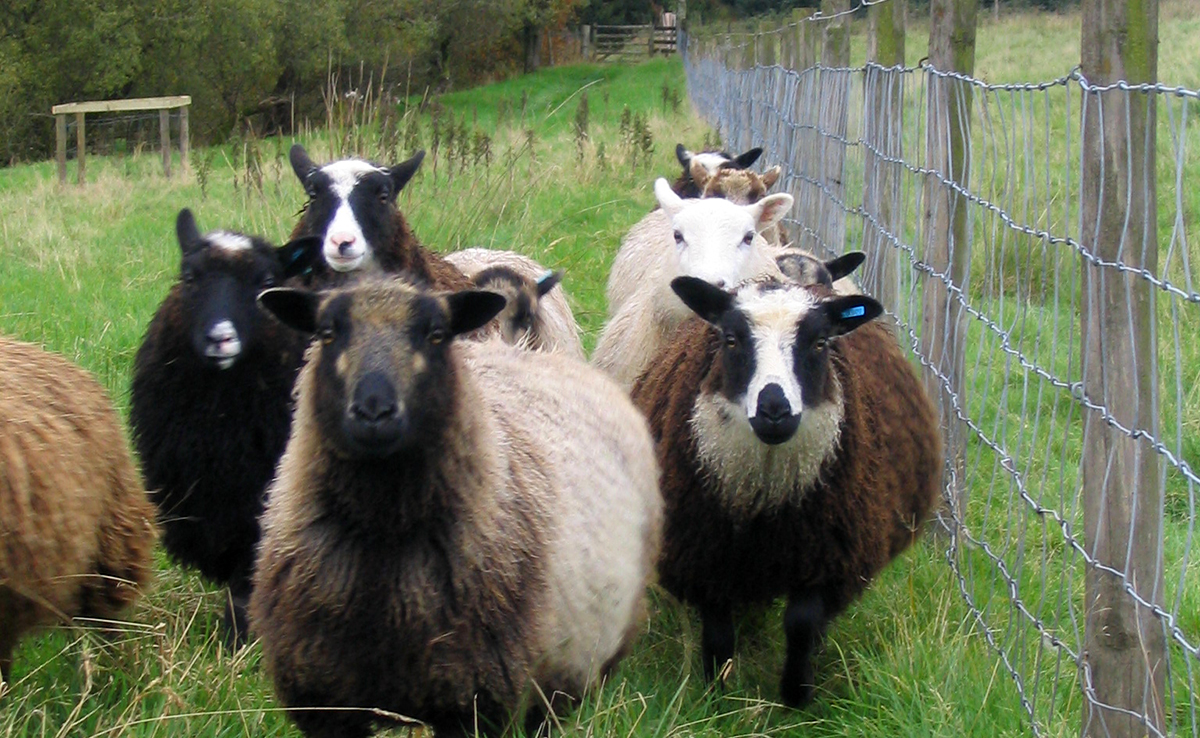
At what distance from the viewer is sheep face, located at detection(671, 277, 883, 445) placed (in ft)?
12.3

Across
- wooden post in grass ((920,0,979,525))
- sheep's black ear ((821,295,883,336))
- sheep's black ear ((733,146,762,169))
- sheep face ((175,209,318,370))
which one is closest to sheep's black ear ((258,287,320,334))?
sheep face ((175,209,318,370))

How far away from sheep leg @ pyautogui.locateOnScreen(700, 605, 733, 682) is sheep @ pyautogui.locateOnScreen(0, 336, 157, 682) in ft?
6.03

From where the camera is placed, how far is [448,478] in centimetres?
313

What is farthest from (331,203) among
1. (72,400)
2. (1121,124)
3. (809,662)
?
(1121,124)

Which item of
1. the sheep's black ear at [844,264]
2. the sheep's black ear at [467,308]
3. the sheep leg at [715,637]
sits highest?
the sheep's black ear at [467,308]

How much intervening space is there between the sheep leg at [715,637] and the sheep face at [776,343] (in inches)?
26.6

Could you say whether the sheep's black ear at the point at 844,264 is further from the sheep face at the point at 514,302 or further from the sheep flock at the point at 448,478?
the sheep face at the point at 514,302

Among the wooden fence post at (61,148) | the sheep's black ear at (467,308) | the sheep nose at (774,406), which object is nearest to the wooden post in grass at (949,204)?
the sheep nose at (774,406)

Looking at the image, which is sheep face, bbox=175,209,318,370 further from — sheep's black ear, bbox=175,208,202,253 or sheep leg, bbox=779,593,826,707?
sheep leg, bbox=779,593,826,707

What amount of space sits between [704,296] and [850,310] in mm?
473

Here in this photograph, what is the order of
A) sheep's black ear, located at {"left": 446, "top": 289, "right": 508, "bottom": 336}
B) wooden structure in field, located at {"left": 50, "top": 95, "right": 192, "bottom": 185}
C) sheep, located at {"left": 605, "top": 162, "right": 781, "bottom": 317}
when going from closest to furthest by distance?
1. sheep's black ear, located at {"left": 446, "top": 289, "right": 508, "bottom": 336}
2. sheep, located at {"left": 605, "top": 162, "right": 781, "bottom": 317}
3. wooden structure in field, located at {"left": 50, "top": 95, "right": 192, "bottom": 185}

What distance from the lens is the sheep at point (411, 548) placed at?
300 centimetres

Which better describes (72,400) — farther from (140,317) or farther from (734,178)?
(734,178)

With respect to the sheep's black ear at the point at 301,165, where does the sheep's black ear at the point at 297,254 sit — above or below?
below
